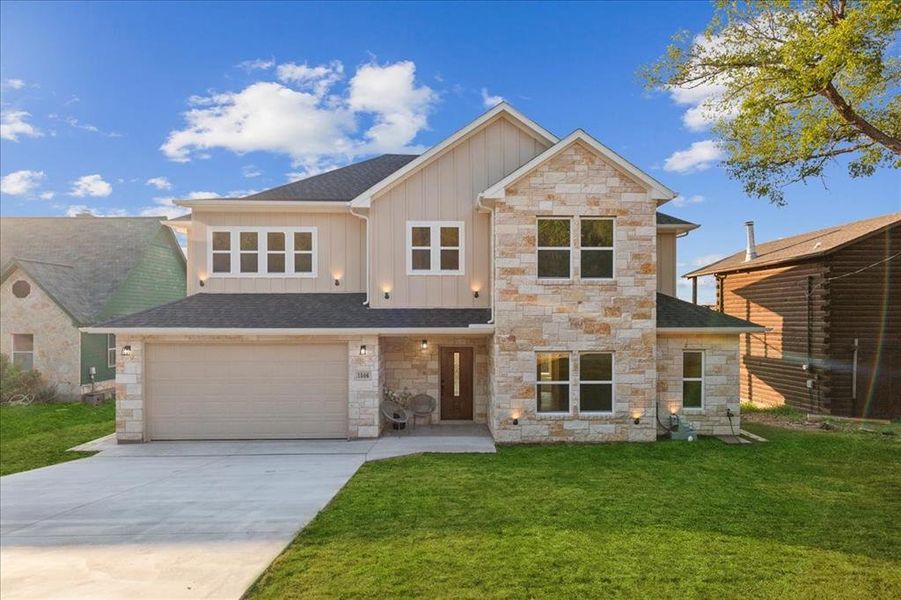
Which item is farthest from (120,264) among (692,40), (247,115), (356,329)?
(692,40)

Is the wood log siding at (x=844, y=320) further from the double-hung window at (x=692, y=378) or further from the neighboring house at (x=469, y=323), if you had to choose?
the double-hung window at (x=692, y=378)

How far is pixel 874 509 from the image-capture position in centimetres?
713

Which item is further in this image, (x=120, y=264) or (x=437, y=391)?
(x=120, y=264)

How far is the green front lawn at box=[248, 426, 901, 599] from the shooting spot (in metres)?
4.95

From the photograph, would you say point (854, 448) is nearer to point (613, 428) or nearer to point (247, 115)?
point (613, 428)

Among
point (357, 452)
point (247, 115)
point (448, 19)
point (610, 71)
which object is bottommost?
point (357, 452)

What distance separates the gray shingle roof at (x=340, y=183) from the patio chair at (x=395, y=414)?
235 inches

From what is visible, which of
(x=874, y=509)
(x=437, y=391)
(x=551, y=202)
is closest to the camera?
(x=874, y=509)

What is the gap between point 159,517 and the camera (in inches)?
273

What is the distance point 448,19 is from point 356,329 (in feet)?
36.3

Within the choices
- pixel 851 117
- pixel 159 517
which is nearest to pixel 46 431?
pixel 159 517

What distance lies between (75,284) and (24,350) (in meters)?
3.02

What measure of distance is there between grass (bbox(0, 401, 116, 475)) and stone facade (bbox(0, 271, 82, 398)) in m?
1.22

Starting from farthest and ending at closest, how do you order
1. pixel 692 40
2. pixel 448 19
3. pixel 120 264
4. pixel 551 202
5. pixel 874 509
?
1. pixel 120 264
2. pixel 448 19
3. pixel 551 202
4. pixel 692 40
5. pixel 874 509
